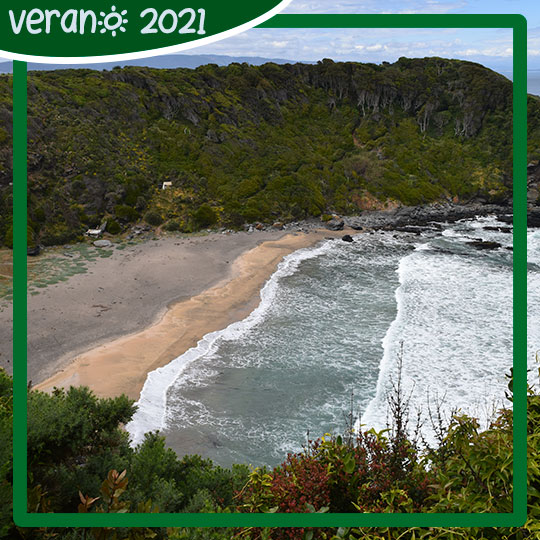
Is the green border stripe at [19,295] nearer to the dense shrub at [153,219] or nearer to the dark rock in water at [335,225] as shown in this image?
the dense shrub at [153,219]

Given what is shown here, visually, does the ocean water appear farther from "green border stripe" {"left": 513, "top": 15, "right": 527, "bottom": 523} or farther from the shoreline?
"green border stripe" {"left": 513, "top": 15, "right": 527, "bottom": 523}

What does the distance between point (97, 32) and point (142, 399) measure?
11065 mm

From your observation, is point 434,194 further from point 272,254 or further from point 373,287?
point 373,287

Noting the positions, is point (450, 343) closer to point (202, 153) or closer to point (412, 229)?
point (412, 229)

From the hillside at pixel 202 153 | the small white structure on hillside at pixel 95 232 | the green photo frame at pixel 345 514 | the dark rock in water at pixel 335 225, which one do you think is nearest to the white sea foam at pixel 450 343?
the green photo frame at pixel 345 514

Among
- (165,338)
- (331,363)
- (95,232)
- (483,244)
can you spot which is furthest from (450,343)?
(95,232)

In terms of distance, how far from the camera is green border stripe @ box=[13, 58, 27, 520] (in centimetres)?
228

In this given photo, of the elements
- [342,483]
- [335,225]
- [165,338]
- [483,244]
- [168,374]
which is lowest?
[168,374]

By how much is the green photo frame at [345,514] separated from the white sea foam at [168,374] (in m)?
4.78

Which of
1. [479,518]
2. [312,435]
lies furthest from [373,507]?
[312,435]

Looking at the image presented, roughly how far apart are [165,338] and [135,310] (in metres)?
3.15

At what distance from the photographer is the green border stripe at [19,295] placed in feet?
7.48

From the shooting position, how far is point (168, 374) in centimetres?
1343

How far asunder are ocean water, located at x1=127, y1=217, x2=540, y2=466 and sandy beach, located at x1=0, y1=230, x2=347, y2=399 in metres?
1.00
